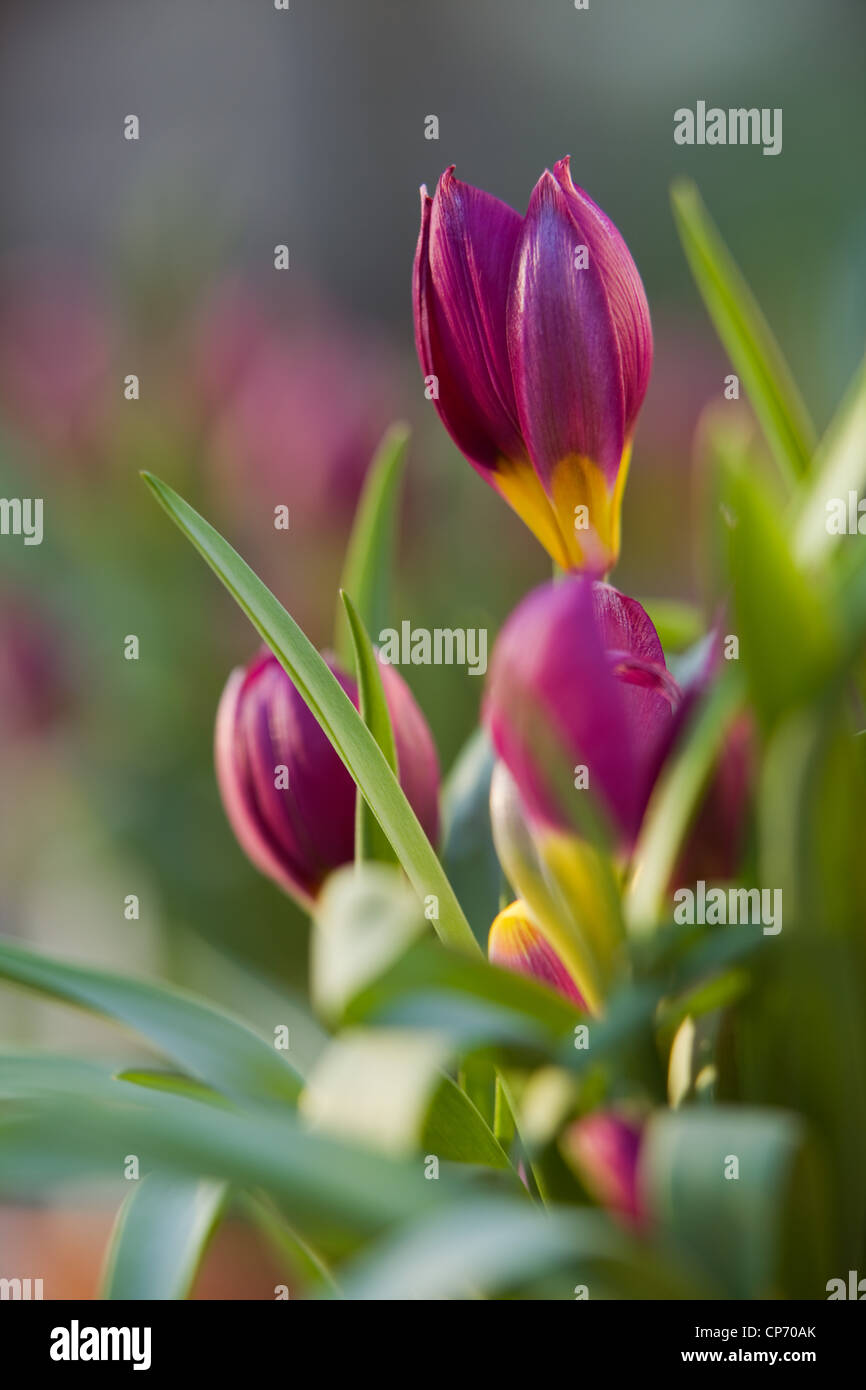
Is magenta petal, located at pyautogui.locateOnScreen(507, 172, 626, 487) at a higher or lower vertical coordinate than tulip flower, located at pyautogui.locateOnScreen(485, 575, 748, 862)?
higher

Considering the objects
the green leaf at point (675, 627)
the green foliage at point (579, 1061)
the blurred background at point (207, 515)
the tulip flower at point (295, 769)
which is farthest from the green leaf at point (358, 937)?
the blurred background at point (207, 515)

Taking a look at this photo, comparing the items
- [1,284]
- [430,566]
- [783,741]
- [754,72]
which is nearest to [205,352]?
[430,566]

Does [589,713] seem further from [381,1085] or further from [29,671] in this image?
[29,671]

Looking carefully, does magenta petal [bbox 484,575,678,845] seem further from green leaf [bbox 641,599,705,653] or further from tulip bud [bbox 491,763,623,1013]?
green leaf [bbox 641,599,705,653]

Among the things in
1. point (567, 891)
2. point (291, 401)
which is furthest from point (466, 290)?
point (291, 401)

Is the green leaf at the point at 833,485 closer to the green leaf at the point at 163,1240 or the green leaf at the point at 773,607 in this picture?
the green leaf at the point at 773,607

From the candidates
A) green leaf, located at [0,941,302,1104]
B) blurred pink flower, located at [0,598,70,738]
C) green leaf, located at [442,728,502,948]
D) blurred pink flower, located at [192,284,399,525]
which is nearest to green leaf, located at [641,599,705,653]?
green leaf, located at [442,728,502,948]
